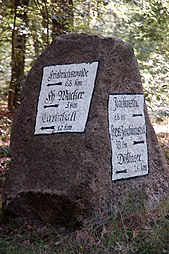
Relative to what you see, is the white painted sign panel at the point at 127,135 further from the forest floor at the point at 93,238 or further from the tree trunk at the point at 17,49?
the tree trunk at the point at 17,49

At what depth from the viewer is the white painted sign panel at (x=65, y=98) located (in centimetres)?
488

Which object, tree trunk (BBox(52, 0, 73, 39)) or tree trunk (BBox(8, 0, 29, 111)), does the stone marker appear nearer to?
tree trunk (BBox(8, 0, 29, 111))

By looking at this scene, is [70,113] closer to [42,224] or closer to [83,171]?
[83,171]

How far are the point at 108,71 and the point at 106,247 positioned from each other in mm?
1954

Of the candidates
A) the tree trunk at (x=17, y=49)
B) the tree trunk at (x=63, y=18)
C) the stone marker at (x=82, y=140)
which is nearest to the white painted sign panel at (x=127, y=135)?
the stone marker at (x=82, y=140)

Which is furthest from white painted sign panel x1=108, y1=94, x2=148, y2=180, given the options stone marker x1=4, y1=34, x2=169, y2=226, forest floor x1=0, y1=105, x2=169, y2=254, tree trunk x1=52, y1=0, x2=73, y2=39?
tree trunk x1=52, y1=0, x2=73, y2=39

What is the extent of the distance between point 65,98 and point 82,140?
0.63m

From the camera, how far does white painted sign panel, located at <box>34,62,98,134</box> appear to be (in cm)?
488

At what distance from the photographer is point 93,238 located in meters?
4.22

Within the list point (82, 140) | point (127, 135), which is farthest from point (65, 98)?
point (127, 135)

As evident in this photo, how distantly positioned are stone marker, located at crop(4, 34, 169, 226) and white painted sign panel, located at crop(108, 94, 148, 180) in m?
0.01

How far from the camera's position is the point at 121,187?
191 inches

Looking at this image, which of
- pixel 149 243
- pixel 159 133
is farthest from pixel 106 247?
pixel 159 133

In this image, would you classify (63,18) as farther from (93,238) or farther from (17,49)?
(93,238)
